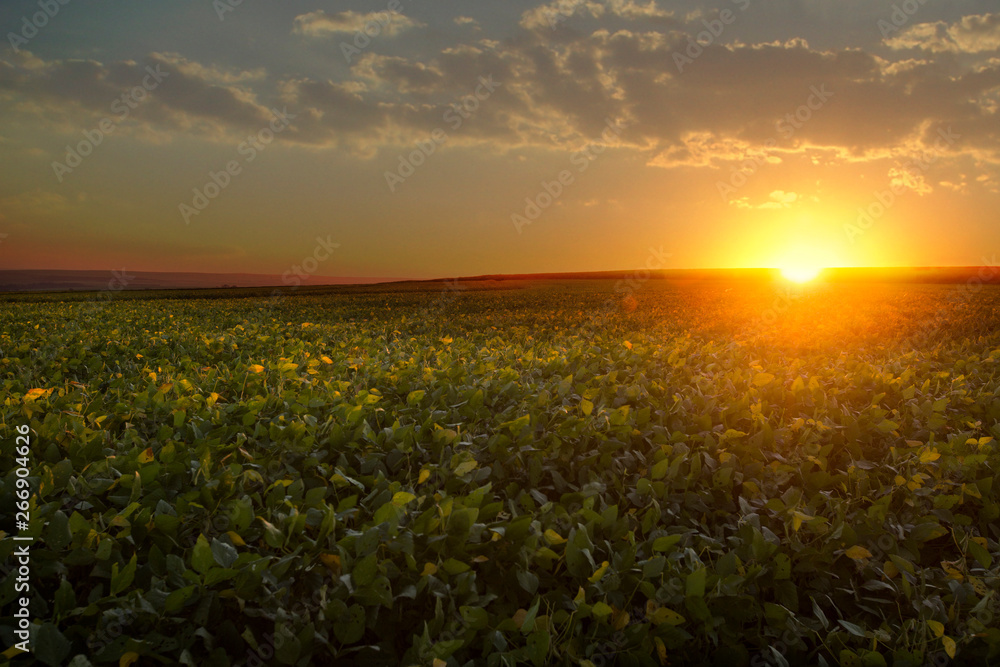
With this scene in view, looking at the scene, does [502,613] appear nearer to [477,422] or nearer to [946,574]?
[477,422]

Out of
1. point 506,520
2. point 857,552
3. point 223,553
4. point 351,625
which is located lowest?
point 857,552

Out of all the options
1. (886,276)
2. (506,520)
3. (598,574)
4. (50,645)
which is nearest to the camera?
(50,645)

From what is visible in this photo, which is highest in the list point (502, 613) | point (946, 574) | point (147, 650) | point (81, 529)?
point (81, 529)

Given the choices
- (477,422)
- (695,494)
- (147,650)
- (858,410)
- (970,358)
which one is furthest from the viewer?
(970,358)

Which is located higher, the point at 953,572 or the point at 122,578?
the point at 122,578

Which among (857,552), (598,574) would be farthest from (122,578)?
(857,552)

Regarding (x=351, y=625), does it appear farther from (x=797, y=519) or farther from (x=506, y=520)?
(x=797, y=519)

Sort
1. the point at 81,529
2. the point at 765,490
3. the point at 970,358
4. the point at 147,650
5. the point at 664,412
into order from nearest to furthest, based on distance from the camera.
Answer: the point at 147,650 < the point at 81,529 < the point at 765,490 < the point at 664,412 < the point at 970,358

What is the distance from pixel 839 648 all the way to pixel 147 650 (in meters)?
3.07

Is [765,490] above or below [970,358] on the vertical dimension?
below

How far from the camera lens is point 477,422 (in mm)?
4504

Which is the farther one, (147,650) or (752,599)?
(752,599)

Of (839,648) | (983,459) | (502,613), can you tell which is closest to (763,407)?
(983,459)

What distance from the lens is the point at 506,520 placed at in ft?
9.34
